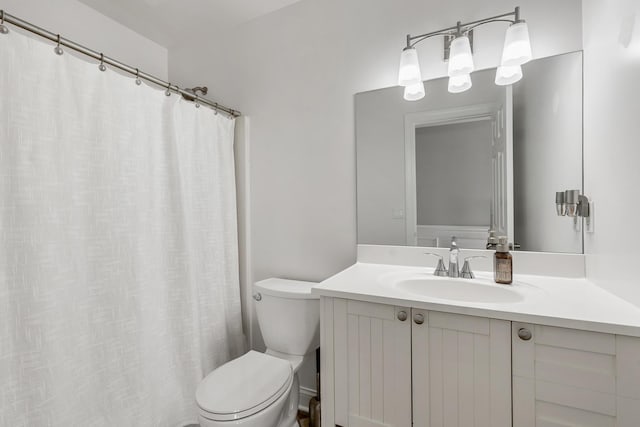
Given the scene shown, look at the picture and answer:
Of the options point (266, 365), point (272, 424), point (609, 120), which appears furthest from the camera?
point (266, 365)

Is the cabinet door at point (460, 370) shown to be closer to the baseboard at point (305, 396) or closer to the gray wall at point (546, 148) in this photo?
the gray wall at point (546, 148)

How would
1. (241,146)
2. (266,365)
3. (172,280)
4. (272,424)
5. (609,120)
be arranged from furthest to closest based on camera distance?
(241,146) → (172,280) → (266,365) → (272,424) → (609,120)

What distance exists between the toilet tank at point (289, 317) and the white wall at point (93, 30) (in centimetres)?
176

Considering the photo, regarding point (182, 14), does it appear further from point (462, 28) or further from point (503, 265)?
point (503, 265)

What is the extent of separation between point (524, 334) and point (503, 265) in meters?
0.38

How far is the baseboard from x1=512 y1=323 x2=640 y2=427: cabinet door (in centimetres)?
120

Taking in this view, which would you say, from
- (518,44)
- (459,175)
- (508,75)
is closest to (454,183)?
(459,175)

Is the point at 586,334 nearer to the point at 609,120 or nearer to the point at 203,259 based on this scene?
the point at 609,120

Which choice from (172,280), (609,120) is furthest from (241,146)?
(609,120)

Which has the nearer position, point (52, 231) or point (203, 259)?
point (52, 231)

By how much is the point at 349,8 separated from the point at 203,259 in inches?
63.4

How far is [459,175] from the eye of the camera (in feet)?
4.85

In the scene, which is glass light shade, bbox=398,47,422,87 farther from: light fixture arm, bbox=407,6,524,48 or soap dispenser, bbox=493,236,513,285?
soap dispenser, bbox=493,236,513,285

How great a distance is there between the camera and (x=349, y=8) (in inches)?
66.8
